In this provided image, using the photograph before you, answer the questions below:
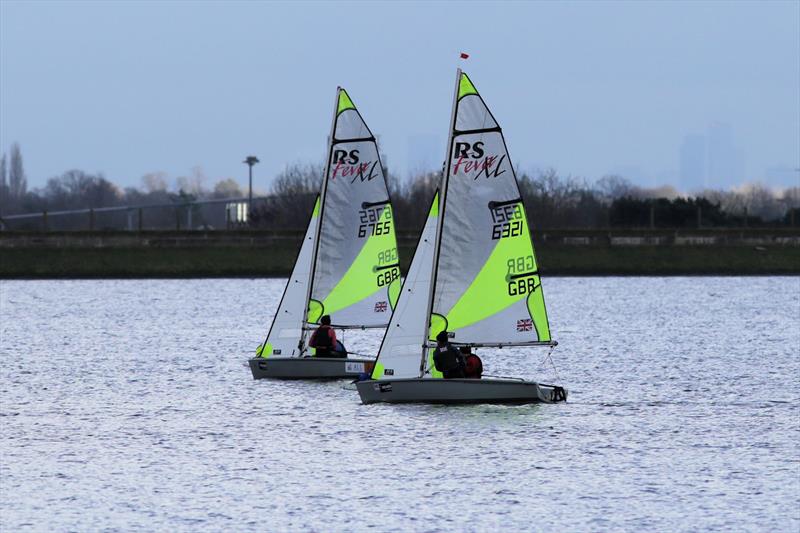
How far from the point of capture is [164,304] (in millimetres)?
102625

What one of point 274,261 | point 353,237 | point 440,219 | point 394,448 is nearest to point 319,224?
point 353,237

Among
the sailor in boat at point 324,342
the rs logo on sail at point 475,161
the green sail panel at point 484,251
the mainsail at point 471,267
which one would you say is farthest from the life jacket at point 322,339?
the rs logo on sail at point 475,161

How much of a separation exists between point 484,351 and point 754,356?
1101cm

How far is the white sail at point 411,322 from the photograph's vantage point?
122 ft

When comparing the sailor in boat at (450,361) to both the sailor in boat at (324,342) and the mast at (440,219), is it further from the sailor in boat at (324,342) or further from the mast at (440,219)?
the sailor in boat at (324,342)

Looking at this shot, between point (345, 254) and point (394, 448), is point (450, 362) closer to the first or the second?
point (394, 448)

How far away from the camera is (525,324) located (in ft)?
123

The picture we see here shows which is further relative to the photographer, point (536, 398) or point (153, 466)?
point (536, 398)

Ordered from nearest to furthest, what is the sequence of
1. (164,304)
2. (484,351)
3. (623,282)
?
(484,351), (164,304), (623,282)

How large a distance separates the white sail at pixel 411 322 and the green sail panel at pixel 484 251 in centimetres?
31

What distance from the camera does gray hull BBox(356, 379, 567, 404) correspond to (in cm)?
3522

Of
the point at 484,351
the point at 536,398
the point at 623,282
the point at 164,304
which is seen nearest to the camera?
the point at 536,398

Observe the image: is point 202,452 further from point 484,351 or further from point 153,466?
point 484,351

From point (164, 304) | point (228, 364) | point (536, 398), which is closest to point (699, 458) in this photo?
point (536, 398)
